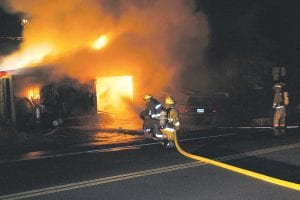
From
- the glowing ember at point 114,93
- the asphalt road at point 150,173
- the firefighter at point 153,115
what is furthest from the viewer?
the glowing ember at point 114,93

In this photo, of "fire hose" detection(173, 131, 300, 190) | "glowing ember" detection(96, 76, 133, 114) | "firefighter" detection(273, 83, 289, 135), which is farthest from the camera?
"glowing ember" detection(96, 76, 133, 114)

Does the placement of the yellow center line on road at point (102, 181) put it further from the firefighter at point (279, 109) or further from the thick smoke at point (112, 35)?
the thick smoke at point (112, 35)

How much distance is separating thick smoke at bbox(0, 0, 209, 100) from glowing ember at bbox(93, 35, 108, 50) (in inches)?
7.5

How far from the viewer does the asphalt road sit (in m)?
6.83

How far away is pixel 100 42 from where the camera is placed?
21375 millimetres

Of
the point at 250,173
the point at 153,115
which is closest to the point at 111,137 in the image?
the point at 153,115

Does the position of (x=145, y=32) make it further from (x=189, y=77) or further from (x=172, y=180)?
(x=172, y=180)

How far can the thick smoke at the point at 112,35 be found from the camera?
19.9m

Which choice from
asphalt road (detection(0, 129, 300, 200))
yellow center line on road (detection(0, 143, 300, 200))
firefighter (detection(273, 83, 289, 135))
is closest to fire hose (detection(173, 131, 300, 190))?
asphalt road (detection(0, 129, 300, 200))

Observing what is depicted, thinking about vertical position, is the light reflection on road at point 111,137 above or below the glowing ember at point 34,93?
below

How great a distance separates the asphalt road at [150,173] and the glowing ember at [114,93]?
1226 centimetres

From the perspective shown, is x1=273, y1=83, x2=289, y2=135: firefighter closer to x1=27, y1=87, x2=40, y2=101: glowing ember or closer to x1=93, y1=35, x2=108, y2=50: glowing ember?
x1=93, y1=35, x2=108, y2=50: glowing ember

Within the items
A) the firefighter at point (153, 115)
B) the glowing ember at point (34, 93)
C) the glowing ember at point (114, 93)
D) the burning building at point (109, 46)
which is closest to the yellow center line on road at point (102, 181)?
the firefighter at point (153, 115)

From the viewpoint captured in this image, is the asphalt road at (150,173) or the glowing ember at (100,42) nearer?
the asphalt road at (150,173)
